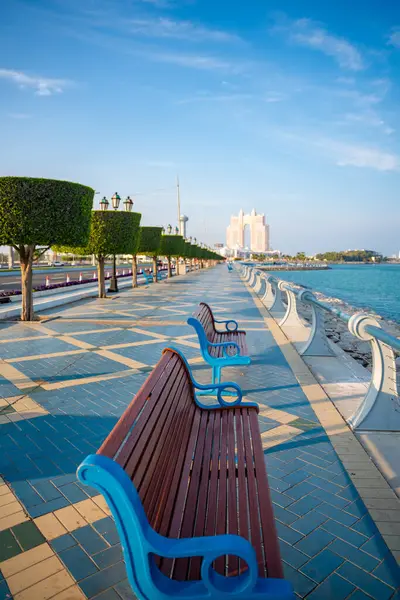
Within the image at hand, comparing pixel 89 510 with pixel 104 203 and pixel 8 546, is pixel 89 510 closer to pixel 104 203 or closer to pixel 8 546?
pixel 8 546

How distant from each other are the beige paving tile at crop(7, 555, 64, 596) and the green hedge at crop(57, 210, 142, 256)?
14.3m

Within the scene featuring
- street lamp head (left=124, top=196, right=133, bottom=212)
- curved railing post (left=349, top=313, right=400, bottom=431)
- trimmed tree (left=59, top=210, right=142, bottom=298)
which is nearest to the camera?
curved railing post (left=349, top=313, right=400, bottom=431)

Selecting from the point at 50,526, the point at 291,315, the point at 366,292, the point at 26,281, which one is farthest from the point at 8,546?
the point at 366,292

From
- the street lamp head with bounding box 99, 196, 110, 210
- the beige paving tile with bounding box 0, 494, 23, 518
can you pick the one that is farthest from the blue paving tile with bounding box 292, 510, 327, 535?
the street lamp head with bounding box 99, 196, 110, 210

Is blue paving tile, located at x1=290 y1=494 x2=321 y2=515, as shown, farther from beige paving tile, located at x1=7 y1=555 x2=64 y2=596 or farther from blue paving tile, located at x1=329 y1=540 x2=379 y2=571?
beige paving tile, located at x1=7 y1=555 x2=64 y2=596

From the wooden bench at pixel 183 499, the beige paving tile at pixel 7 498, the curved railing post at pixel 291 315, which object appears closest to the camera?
the wooden bench at pixel 183 499

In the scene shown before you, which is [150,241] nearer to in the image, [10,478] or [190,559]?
[10,478]

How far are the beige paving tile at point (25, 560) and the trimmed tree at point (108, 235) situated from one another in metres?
14.2

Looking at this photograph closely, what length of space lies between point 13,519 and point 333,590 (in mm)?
2012

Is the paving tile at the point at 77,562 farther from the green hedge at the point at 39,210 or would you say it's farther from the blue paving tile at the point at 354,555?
the green hedge at the point at 39,210

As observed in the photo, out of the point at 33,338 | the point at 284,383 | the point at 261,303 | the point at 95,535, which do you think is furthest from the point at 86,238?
the point at 95,535

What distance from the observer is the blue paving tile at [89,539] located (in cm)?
246

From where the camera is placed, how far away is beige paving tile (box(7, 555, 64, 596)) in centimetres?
219

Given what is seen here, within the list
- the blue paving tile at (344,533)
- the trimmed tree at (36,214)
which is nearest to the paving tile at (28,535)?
the blue paving tile at (344,533)
